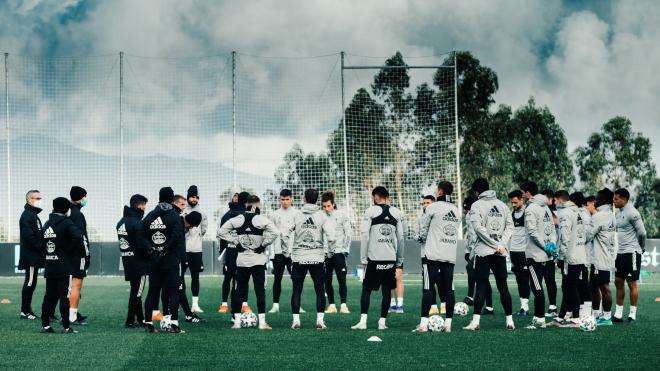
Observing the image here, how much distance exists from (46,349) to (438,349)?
15.4 feet

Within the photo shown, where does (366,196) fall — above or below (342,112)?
below

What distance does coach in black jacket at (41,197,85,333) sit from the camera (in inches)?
507

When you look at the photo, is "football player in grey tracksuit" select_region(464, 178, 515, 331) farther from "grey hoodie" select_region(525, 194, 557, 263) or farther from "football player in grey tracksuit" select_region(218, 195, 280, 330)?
"football player in grey tracksuit" select_region(218, 195, 280, 330)

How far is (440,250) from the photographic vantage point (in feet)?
42.0

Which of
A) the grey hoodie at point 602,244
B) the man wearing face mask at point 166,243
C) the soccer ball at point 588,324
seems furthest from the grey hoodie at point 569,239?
the man wearing face mask at point 166,243

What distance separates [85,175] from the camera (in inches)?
1319

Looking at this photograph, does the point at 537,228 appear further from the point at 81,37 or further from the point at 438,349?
the point at 81,37

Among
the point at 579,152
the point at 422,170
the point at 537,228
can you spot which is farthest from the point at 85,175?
the point at 579,152

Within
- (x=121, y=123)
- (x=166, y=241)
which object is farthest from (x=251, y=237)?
(x=121, y=123)

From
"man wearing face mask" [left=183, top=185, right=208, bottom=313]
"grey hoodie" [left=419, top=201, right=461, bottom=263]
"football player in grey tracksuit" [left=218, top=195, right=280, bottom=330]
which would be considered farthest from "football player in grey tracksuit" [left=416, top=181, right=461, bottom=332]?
"man wearing face mask" [left=183, top=185, right=208, bottom=313]

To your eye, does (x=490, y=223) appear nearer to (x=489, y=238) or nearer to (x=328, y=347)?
(x=489, y=238)

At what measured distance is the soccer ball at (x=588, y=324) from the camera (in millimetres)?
12930

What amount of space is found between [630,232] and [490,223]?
2.95 meters

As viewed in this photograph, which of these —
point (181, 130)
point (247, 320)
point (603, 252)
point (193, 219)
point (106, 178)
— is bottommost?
point (247, 320)
